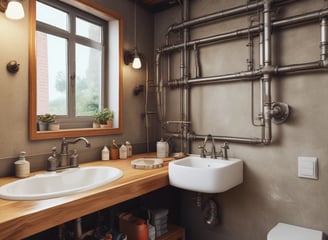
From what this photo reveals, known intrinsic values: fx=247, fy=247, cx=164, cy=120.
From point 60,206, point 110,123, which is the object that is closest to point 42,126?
point 110,123

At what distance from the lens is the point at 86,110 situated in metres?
2.09

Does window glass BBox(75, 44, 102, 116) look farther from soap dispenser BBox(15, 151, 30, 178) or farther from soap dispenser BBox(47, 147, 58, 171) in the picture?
soap dispenser BBox(15, 151, 30, 178)

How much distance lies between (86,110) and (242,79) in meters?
1.30

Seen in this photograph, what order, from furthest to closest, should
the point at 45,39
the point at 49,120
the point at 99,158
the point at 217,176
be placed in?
the point at 99,158
the point at 45,39
the point at 49,120
the point at 217,176

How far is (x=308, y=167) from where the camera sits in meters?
1.62

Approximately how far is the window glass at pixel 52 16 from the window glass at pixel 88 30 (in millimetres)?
116

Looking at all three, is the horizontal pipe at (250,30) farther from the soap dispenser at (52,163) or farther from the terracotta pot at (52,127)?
the soap dispenser at (52,163)

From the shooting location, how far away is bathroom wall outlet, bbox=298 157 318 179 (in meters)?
1.60

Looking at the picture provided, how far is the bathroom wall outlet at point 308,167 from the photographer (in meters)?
1.60

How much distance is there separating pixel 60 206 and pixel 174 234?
1.23 metres

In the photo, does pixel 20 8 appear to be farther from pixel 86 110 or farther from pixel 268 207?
pixel 268 207

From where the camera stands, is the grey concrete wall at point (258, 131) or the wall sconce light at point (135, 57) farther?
the wall sconce light at point (135, 57)

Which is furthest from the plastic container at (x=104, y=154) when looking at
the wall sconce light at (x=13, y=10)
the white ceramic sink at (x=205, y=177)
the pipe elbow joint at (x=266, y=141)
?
the pipe elbow joint at (x=266, y=141)

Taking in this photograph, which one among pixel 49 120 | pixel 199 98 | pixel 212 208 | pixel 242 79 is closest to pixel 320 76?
pixel 242 79
